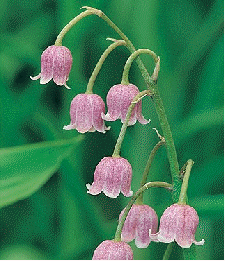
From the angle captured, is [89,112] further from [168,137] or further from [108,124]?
[108,124]

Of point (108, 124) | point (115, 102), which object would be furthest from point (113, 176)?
point (108, 124)

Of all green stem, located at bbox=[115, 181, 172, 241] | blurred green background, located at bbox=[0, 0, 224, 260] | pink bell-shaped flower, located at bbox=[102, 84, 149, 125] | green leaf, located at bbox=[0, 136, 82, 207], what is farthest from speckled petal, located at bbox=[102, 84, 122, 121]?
blurred green background, located at bbox=[0, 0, 224, 260]

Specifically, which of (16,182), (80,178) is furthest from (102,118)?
(80,178)

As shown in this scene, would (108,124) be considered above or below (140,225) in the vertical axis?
above

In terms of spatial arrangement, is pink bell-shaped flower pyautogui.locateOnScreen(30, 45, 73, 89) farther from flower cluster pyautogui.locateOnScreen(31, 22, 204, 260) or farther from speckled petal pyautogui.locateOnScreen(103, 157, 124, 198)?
speckled petal pyautogui.locateOnScreen(103, 157, 124, 198)

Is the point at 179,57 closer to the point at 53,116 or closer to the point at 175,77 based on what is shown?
the point at 175,77

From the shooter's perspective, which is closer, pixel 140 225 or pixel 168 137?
pixel 168 137

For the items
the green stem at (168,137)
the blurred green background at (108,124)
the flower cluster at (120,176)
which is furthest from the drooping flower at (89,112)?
the blurred green background at (108,124)
